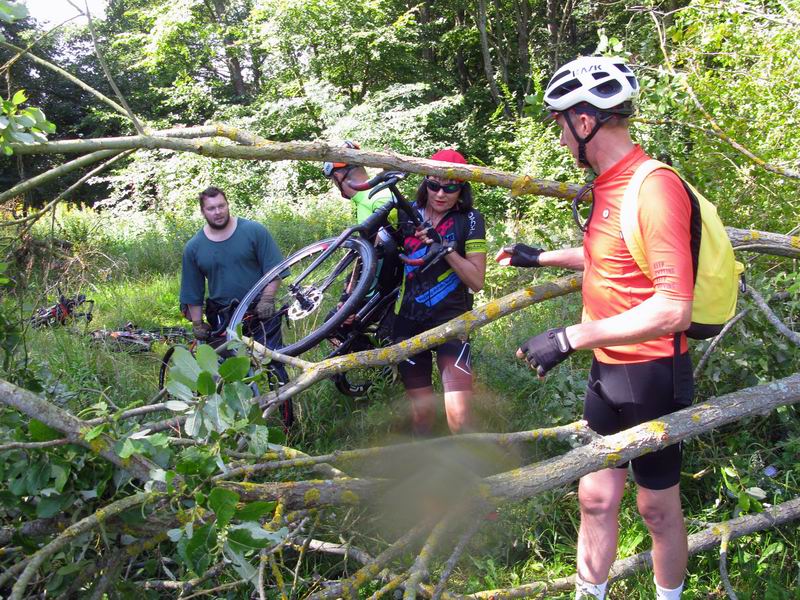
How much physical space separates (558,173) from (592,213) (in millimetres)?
5775

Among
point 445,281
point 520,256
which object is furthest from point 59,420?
point 445,281

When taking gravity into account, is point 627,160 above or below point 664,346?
above

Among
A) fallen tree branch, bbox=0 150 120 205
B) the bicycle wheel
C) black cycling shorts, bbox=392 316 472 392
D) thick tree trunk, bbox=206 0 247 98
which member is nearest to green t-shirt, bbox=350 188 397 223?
the bicycle wheel

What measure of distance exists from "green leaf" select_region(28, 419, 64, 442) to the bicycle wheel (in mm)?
1853

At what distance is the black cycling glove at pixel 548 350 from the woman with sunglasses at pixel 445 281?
1.13 m

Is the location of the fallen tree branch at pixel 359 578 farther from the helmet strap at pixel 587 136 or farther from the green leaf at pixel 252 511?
the helmet strap at pixel 587 136

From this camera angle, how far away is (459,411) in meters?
3.22

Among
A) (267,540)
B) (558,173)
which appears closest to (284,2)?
(558,173)

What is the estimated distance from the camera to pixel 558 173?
7.77 meters

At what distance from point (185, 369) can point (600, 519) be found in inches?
69.0

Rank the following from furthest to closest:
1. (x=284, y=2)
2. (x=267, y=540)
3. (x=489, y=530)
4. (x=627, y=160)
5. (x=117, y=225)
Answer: (x=284, y=2)
(x=117, y=225)
(x=489, y=530)
(x=627, y=160)
(x=267, y=540)

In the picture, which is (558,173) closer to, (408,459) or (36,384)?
(408,459)

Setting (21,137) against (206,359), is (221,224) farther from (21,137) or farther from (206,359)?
(206,359)

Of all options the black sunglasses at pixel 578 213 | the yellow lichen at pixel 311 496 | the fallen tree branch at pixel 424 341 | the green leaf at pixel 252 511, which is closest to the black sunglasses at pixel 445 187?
the fallen tree branch at pixel 424 341
